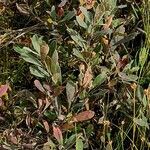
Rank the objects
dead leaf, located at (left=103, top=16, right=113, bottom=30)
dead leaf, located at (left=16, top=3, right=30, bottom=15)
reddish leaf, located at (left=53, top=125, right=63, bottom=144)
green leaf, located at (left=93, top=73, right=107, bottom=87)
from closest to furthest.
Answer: reddish leaf, located at (left=53, top=125, right=63, bottom=144)
green leaf, located at (left=93, top=73, right=107, bottom=87)
dead leaf, located at (left=103, top=16, right=113, bottom=30)
dead leaf, located at (left=16, top=3, right=30, bottom=15)

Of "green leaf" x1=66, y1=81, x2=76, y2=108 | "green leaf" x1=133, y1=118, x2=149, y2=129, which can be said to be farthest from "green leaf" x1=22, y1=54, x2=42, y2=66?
"green leaf" x1=133, y1=118, x2=149, y2=129

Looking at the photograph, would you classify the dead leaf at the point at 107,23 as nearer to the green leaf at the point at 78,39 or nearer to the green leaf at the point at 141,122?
the green leaf at the point at 78,39

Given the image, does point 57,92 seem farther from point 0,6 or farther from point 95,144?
point 0,6

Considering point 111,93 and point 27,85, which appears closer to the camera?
point 111,93

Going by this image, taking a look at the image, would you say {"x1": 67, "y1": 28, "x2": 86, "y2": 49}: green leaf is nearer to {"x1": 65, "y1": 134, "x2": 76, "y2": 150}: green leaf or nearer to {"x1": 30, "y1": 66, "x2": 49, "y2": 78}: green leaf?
{"x1": 30, "y1": 66, "x2": 49, "y2": 78}: green leaf

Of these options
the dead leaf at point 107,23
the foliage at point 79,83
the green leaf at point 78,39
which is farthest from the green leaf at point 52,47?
the dead leaf at point 107,23

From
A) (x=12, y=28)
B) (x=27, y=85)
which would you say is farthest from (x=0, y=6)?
(x=27, y=85)

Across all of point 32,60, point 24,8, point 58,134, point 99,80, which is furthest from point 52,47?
point 24,8

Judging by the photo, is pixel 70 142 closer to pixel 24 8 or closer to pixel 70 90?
pixel 70 90

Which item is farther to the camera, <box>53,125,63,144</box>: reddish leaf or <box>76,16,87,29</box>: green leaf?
<box>76,16,87,29</box>: green leaf
